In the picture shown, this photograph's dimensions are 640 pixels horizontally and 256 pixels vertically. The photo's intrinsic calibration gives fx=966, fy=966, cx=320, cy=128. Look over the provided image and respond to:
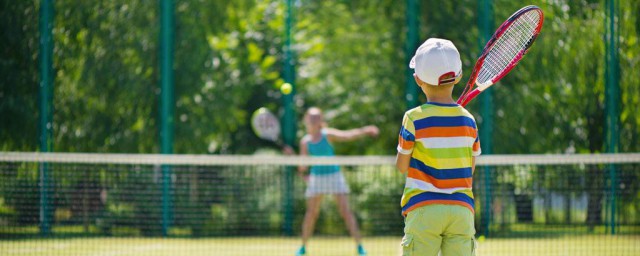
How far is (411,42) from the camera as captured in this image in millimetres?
11391

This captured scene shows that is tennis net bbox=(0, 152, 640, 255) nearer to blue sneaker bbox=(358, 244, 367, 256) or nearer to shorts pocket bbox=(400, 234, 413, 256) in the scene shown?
blue sneaker bbox=(358, 244, 367, 256)

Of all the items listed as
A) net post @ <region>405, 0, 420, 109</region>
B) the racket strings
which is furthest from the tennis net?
the racket strings

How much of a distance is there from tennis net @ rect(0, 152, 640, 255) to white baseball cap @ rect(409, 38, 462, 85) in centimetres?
434

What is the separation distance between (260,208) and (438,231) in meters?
6.70

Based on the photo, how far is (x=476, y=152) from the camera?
4.12 m

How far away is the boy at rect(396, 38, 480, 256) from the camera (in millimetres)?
3920

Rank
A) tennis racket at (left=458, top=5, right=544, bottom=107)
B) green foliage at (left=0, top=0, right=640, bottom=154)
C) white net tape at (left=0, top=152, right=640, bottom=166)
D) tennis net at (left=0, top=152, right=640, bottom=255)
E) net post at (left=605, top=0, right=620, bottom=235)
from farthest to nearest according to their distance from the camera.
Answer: green foliage at (left=0, top=0, right=640, bottom=154), net post at (left=605, top=0, right=620, bottom=235), tennis net at (left=0, top=152, right=640, bottom=255), white net tape at (left=0, top=152, right=640, bottom=166), tennis racket at (left=458, top=5, right=544, bottom=107)

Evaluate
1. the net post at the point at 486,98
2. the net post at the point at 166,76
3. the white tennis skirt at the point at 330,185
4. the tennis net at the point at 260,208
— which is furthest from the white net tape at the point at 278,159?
the net post at the point at 166,76

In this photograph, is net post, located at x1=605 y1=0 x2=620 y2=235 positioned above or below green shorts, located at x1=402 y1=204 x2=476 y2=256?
above

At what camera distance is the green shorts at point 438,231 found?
12.8 feet

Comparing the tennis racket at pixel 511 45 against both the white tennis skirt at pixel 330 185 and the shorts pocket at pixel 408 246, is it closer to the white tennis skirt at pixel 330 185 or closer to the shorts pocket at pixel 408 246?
the shorts pocket at pixel 408 246

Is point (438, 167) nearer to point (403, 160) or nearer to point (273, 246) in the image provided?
point (403, 160)

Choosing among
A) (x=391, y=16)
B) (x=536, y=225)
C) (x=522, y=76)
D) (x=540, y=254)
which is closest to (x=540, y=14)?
(x=540, y=254)

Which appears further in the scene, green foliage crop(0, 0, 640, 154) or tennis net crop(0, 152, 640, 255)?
green foliage crop(0, 0, 640, 154)
